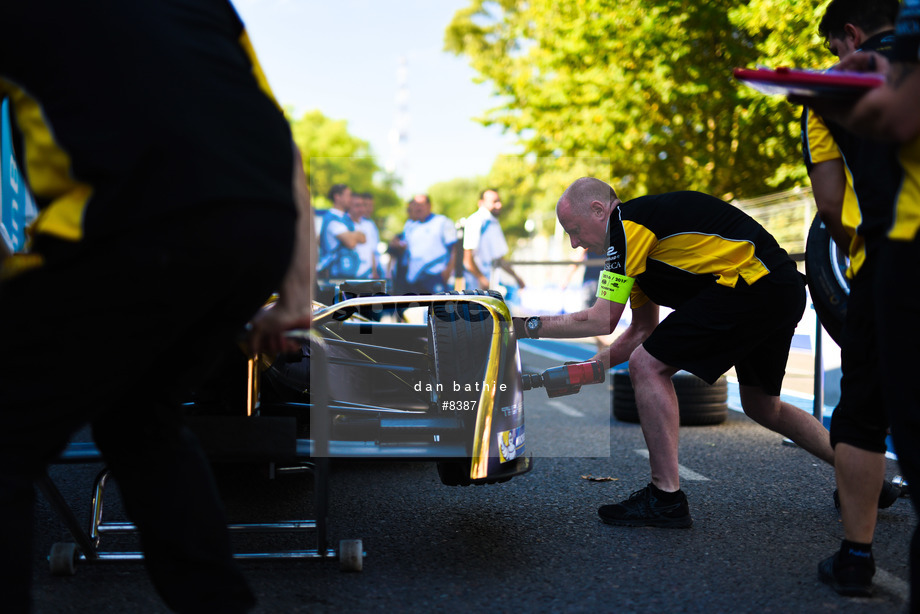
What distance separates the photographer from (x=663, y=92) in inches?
631

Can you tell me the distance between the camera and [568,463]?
5164 mm

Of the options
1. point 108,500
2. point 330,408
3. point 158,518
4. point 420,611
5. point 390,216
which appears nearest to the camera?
point 158,518

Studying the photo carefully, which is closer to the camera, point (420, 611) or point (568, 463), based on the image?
point (420, 611)

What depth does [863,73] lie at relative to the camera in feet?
7.39

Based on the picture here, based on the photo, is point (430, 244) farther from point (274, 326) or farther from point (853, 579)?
point (274, 326)

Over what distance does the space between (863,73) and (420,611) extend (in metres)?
1.97

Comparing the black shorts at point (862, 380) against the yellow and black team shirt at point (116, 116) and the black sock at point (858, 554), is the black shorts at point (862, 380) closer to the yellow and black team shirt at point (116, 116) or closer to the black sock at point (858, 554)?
the black sock at point (858, 554)

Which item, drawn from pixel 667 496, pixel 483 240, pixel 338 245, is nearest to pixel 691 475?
pixel 667 496

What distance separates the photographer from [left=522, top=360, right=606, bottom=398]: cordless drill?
3.75m

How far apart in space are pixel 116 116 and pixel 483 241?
713 centimetres

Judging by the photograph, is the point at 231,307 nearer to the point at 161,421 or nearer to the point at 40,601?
the point at 161,421

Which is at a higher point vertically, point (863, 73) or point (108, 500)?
point (863, 73)

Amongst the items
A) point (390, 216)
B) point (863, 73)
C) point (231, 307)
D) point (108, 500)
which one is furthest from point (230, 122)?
point (390, 216)

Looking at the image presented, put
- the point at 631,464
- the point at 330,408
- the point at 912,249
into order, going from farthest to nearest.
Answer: the point at 631,464, the point at 330,408, the point at 912,249
